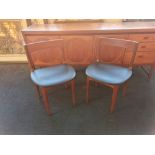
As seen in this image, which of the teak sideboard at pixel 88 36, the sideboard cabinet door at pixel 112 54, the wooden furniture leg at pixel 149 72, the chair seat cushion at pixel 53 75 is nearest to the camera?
the chair seat cushion at pixel 53 75

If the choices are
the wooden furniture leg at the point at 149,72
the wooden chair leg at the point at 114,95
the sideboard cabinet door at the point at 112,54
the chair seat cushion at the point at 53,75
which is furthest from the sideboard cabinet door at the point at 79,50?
the wooden furniture leg at the point at 149,72

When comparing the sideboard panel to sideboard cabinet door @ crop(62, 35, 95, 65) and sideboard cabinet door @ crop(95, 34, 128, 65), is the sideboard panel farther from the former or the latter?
sideboard cabinet door @ crop(95, 34, 128, 65)

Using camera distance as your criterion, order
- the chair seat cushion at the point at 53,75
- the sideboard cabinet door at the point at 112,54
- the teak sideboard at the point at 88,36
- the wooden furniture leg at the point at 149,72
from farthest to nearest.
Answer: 1. the wooden furniture leg at the point at 149,72
2. the sideboard cabinet door at the point at 112,54
3. the teak sideboard at the point at 88,36
4. the chair seat cushion at the point at 53,75

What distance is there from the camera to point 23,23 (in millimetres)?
2539

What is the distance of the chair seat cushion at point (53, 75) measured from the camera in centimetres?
156

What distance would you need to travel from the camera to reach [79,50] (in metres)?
2.14

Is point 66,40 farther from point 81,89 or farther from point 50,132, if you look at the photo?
point 50,132

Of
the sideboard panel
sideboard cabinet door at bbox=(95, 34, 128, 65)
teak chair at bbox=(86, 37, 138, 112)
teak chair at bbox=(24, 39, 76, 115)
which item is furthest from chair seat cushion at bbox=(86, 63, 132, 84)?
the sideboard panel

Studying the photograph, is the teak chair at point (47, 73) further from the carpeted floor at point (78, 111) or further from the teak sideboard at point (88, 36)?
the teak sideboard at point (88, 36)

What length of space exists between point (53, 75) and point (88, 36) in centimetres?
75

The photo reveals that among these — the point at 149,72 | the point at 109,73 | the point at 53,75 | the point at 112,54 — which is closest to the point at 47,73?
the point at 53,75

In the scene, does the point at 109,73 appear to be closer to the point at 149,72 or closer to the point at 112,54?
the point at 112,54

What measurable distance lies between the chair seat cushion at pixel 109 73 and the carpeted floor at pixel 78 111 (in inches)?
16.2

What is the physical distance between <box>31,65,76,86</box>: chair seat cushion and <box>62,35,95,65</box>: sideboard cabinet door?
1.42 feet
